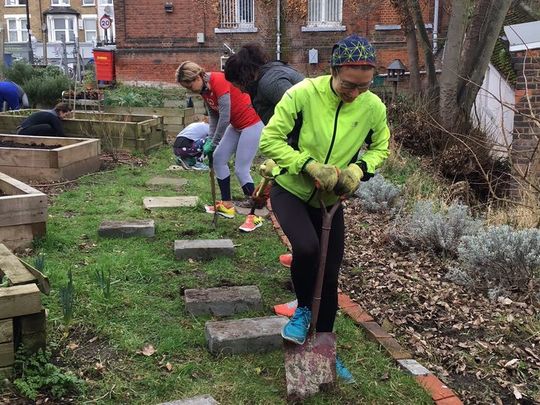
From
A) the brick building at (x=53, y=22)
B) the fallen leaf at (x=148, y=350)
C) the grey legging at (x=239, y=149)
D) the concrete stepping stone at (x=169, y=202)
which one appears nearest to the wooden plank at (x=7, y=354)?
the fallen leaf at (x=148, y=350)

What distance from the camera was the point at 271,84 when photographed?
4152 millimetres

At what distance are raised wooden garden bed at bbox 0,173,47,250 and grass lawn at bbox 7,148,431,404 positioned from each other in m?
0.17

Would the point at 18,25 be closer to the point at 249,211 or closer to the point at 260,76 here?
the point at 249,211

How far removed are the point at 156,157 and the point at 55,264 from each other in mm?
5870

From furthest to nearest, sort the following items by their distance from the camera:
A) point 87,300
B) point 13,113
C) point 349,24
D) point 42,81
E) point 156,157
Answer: point 349,24
point 42,81
point 13,113
point 156,157
point 87,300

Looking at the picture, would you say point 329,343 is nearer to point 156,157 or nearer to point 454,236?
point 454,236

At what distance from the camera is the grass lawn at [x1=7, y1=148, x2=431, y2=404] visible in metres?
2.91

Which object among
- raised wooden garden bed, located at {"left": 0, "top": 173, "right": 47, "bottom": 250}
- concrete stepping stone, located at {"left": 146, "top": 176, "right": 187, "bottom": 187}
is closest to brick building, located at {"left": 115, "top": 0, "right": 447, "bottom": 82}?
concrete stepping stone, located at {"left": 146, "top": 176, "right": 187, "bottom": 187}

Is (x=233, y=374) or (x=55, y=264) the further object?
(x=55, y=264)

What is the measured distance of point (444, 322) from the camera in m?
3.84

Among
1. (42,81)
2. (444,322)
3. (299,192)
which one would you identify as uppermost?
(42,81)

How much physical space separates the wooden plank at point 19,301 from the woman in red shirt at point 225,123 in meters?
3.03

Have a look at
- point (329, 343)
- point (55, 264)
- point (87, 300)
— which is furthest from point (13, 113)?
point (329, 343)

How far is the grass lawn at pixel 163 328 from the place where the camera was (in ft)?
9.56
